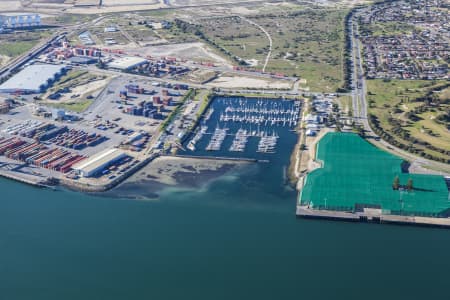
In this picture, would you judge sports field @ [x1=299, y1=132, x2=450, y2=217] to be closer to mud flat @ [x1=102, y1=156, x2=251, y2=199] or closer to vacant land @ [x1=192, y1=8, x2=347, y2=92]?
mud flat @ [x1=102, y1=156, x2=251, y2=199]

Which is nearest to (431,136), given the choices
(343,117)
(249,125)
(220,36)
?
(343,117)

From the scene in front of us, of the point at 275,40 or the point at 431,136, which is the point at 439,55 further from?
the point at 431,136

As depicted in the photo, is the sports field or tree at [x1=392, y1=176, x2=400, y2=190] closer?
the sports field

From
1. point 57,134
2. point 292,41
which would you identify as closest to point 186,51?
point 292,41

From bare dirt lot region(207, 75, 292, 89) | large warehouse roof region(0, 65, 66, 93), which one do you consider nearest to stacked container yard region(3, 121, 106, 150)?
large warehouse roof region(0, 65, 66, 93)

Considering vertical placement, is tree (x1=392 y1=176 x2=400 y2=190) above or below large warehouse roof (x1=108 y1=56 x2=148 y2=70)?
below

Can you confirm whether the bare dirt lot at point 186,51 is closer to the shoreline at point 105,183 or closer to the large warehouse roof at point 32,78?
the large warehouse roof at point 32,78

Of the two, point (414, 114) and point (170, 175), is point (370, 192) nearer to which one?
point (170, 175)

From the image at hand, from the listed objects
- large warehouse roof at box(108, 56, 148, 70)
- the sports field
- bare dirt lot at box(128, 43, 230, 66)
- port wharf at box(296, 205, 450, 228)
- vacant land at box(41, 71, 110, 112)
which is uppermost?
bare dirt lot at box(128, 43, 230, 66)
